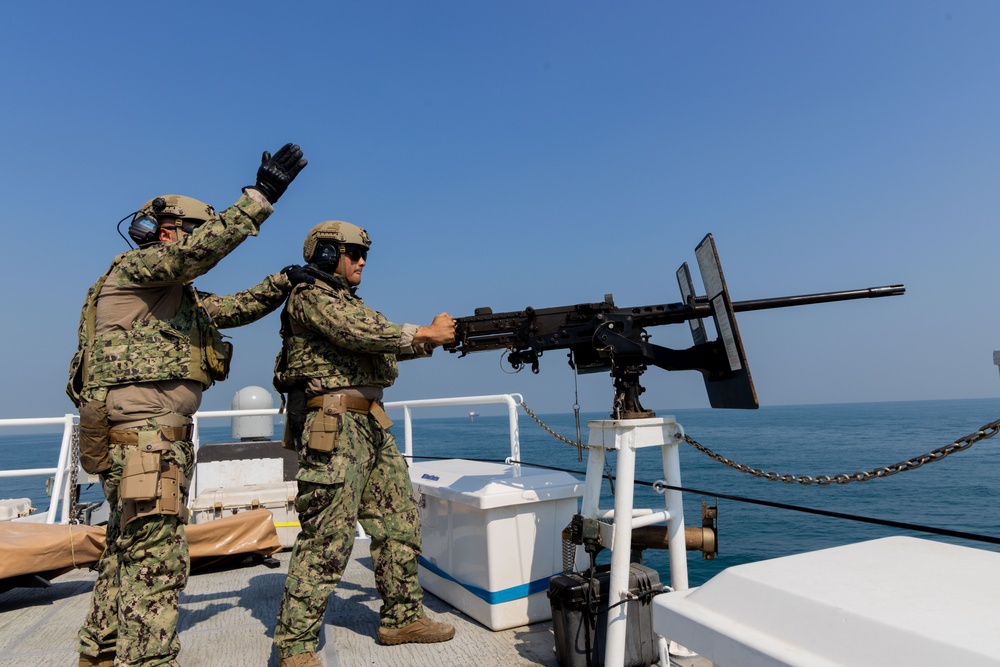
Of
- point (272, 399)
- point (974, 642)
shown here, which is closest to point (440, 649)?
point (974, 642)

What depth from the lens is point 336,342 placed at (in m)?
3.38

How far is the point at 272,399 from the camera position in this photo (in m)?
9.91

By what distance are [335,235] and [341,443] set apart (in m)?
1.18

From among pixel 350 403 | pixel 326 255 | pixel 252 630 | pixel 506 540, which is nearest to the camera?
pixel 350 403

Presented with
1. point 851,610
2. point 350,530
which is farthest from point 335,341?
point 851,610

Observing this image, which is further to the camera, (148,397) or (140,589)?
(148,397)

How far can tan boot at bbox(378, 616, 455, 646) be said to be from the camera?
11.7ft

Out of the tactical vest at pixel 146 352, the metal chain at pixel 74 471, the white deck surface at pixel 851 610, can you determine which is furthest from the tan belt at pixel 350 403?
the metal chain at pixel 74 471

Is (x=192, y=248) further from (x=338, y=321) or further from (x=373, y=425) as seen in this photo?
(x=373, y=425)

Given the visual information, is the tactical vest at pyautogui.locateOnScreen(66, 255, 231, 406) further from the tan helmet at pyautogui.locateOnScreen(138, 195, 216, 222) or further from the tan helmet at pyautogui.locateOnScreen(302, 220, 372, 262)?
the tan helmet at pyautogui.locateOnScreen(302, 220, 372, 262)

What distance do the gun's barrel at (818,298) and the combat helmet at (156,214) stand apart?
296 cm

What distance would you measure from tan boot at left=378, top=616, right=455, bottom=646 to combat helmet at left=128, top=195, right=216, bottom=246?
7.96ft

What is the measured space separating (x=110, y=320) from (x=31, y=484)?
46.1 metres

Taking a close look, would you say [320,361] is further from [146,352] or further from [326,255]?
[146,352]
